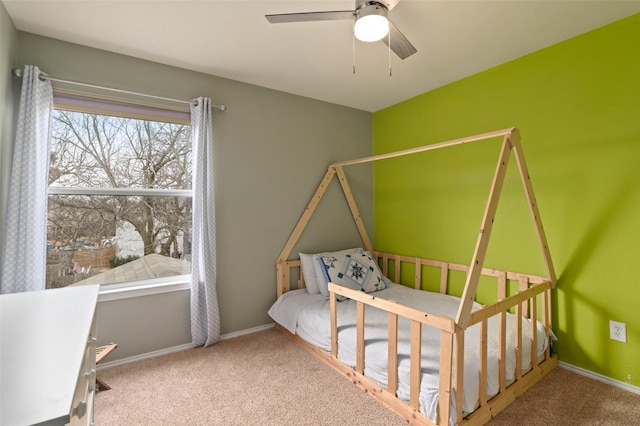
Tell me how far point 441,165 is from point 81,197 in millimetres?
3035

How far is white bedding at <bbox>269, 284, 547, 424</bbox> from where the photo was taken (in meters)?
1.67

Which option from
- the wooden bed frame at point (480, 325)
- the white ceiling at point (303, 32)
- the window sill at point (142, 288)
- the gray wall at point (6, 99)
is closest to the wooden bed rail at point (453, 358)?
the wooden bed frame at point (480, 325)

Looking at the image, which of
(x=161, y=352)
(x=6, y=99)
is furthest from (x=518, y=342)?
(x=6, y=99)

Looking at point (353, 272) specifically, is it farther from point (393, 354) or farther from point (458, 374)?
point (458, 374)

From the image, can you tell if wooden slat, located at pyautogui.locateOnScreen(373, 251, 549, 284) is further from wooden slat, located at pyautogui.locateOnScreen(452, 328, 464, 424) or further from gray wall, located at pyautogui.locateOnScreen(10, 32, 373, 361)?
wooden slat, located at pyautogui.locateOnScreen(452, 328, 464, 424)

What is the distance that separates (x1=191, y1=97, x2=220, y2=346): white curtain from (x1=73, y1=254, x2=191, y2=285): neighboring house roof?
9.8 inches

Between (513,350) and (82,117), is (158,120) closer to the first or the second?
(82,117)

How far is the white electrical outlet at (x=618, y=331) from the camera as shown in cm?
204

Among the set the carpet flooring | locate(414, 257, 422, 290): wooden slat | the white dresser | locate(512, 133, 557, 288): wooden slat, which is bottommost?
the carpet flooring

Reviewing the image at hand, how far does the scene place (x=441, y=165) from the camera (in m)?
3.05

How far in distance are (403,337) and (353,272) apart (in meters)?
0.99

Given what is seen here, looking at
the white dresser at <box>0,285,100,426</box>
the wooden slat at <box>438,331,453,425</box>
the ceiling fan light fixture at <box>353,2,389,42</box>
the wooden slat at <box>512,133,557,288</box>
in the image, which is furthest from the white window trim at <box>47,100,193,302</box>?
the wooden slat at <box>512,133,557,288</box>

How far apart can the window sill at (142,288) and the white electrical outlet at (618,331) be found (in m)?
3.08

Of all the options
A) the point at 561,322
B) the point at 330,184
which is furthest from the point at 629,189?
the point at 330,184
